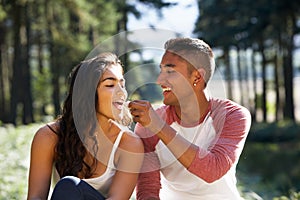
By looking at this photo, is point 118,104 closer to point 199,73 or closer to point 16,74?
point 199,73

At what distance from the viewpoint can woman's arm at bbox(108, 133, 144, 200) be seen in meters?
3.66

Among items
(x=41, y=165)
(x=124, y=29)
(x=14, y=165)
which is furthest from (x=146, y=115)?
(x=124, y=29)

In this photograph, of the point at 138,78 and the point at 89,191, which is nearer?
the point at 89,191

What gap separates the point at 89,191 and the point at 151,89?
81 cm

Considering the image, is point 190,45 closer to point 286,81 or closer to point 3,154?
point 3,154

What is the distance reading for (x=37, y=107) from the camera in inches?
1716

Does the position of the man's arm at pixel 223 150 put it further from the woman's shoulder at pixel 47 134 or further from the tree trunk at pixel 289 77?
the tree trunk at pixel 289 77

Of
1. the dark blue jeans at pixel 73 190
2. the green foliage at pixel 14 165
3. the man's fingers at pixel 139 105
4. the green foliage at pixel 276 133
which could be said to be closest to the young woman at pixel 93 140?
the dark blue jeans at pixel 73 190

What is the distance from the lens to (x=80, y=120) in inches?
148

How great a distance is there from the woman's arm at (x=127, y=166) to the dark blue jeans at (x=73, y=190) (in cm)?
18

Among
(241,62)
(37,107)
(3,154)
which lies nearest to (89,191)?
(3,154)

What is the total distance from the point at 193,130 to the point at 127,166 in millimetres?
457

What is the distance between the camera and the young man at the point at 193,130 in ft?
11.9

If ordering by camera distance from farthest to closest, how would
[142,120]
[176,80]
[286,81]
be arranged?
[286,81] < [176,80] < [142,120]
